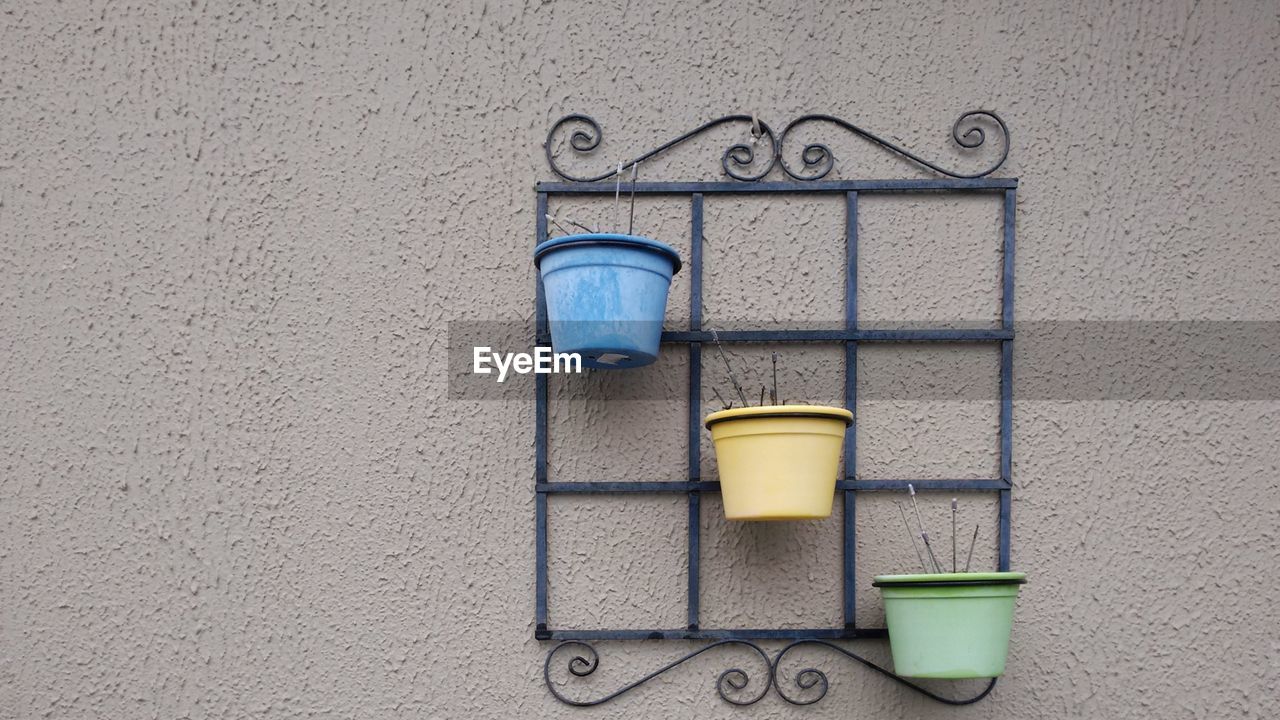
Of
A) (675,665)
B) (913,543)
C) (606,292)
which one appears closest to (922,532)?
(913,543)

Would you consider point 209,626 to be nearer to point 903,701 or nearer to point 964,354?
point 903,701

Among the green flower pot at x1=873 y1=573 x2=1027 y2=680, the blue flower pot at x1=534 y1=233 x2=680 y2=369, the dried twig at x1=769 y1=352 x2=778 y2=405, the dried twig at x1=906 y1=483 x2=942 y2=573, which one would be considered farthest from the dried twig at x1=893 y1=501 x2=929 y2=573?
the blue flower pot at x1=534 y1=233 x2=680 y2=369

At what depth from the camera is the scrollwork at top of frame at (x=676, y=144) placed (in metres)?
1.49

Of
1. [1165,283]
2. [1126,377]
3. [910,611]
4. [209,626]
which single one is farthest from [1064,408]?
[209,626]

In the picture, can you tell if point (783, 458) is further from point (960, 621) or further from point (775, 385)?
point (960, 621)

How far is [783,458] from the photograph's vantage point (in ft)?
4.18

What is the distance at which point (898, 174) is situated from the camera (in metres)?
1.49

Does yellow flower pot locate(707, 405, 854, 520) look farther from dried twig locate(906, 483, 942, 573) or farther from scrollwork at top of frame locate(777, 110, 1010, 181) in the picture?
scrollwork at top of frame locate(777, 110, 1010, 181)

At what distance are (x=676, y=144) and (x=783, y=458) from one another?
0.56 m

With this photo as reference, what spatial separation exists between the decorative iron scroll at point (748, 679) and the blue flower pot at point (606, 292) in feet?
1.63

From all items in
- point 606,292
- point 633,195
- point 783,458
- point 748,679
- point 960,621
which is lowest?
point 748,679

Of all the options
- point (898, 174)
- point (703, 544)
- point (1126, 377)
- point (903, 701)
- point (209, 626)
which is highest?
point (898, 174)

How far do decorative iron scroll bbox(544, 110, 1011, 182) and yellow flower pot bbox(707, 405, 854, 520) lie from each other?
1.41 ft

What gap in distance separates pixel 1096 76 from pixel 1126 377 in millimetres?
492
